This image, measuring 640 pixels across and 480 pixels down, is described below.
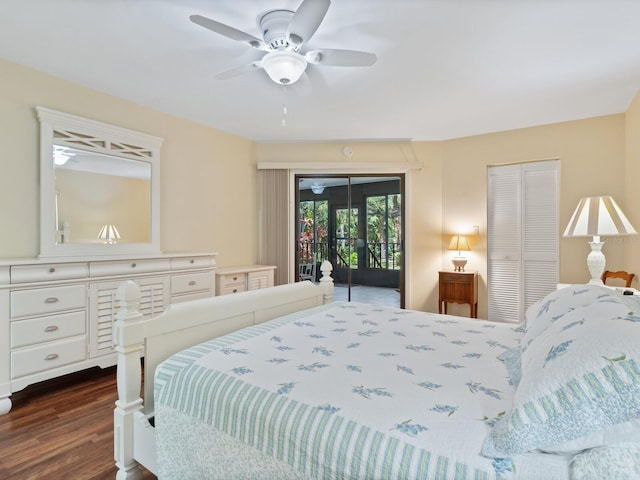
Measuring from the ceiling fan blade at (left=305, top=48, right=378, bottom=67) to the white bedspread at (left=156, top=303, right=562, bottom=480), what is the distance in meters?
1.64

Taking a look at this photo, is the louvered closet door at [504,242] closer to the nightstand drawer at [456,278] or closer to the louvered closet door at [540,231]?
the louvered closet door at [540,231]

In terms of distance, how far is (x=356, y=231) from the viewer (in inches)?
193

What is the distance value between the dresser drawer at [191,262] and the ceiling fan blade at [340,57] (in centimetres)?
219

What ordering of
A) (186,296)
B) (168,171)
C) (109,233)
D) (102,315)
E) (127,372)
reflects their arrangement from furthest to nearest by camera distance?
1. (168,171)
2. (186,296)
3. (109,233)
4. (102,315)
5. (127,372)

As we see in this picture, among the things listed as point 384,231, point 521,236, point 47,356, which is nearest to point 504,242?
point 521,236

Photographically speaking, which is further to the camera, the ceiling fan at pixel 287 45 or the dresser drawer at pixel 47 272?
the dresser drawer at pixel 47 272

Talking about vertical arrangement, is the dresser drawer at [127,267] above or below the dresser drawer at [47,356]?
Answer: above

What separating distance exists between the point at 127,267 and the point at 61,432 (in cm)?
129

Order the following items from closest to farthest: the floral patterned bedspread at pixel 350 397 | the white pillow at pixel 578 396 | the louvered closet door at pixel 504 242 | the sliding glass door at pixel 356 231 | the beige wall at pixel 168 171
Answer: the white pillow at pixel 578 396 < the floral patterned bedspread at pixel 350 397 < the beige wall at pixel 168 171 < the louvered closet door at pixel 504 242 < the sliding glass door at pixel 356 231

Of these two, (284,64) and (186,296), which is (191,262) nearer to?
(186,296)

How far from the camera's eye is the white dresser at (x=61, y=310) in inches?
92.3

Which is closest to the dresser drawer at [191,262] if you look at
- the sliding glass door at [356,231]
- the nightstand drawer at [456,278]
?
the sliding glass door at [356,231]

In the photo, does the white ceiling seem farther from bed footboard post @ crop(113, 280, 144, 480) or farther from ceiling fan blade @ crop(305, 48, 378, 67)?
bed footboard post @ crop(113, 280, 144, 480)

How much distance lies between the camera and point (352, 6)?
→ 6.43ft
